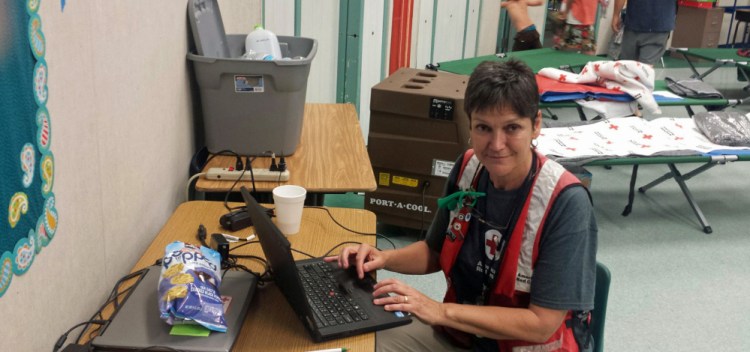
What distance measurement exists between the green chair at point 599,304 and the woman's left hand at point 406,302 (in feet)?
1.39

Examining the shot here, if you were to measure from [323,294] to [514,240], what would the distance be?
47 cm

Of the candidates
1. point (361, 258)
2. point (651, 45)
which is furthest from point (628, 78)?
point (361, 258)

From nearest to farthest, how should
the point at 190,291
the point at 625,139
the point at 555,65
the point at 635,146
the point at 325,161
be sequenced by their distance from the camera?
the point at 190,291 → the point at 325,161 → the point at 635,146 → the point at 625,139 → the point at 555,65

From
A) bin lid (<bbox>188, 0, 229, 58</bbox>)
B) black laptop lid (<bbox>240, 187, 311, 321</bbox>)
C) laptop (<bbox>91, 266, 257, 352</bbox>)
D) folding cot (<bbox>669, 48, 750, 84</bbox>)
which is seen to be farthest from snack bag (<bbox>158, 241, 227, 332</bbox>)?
folding cot (<bbox>669, 48, 750, 84</bbox>)

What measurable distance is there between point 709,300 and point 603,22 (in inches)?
254

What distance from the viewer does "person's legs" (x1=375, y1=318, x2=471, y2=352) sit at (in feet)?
5.99

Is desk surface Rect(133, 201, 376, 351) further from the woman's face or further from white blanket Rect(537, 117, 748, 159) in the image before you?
white blanket Rect(537, 117, 748, 159)

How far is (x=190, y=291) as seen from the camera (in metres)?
1.37

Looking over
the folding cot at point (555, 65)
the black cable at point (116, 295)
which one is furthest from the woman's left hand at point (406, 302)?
the folding cot at point (555, 65)

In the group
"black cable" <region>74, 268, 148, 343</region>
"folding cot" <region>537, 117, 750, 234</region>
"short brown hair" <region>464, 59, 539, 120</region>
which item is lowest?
"folding cot" <region>537, 117, 750, 234</region>

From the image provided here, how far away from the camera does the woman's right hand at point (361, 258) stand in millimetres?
1712

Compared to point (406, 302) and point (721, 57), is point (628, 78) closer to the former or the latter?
point (721, 57)

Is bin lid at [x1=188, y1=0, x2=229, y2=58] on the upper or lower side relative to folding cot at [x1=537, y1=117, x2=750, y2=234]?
upper

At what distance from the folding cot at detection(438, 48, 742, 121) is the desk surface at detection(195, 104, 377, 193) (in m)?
1.49
